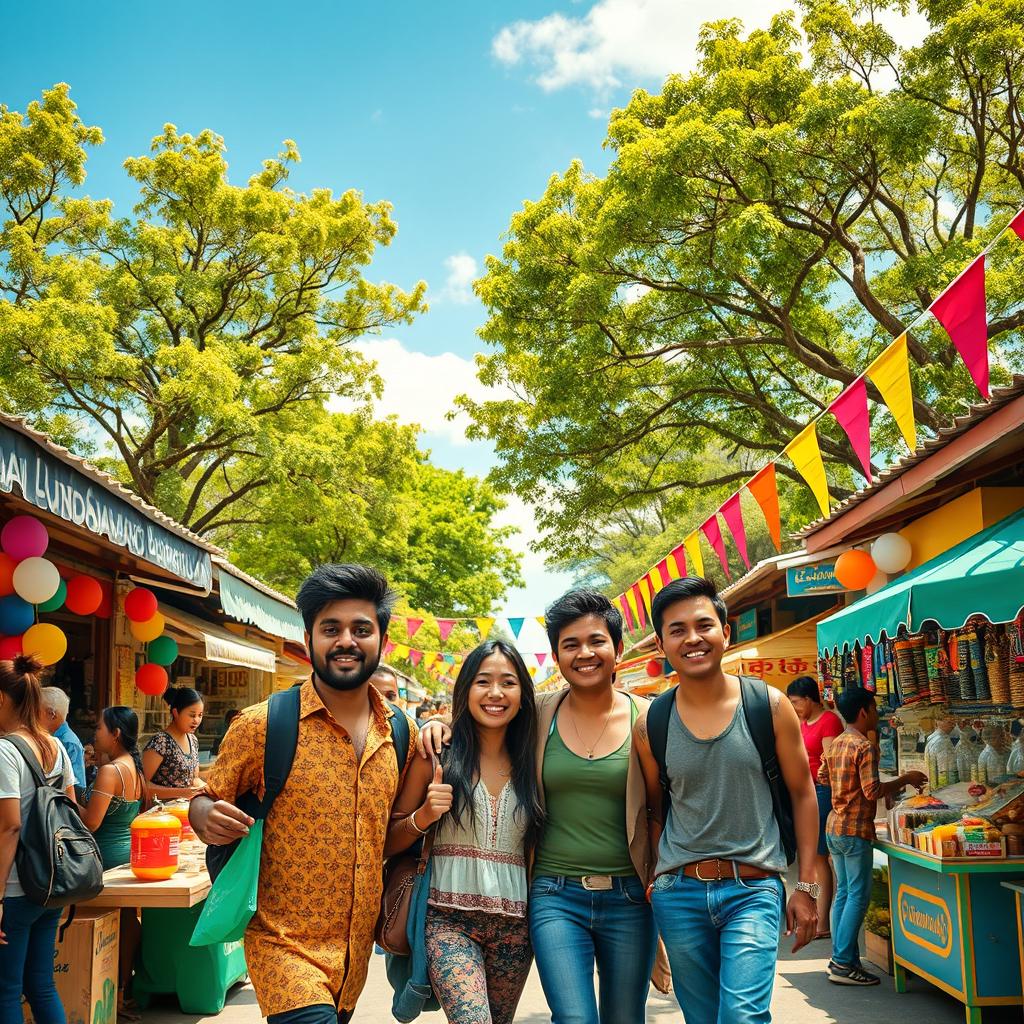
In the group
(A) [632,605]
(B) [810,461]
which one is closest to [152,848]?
(B) [810,461]

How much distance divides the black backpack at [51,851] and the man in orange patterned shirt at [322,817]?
5.09ft

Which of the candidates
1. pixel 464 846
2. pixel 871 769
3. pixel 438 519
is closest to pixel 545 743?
pixel 464 846

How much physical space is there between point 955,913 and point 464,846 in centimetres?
357

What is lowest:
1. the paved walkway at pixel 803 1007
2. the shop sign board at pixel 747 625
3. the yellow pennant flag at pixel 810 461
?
the paved walkway at pixel 803 1007

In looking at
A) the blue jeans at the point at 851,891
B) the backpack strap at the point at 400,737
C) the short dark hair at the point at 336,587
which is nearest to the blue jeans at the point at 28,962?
the backpack strap at the point at 400,737

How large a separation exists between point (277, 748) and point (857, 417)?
528 centimetres

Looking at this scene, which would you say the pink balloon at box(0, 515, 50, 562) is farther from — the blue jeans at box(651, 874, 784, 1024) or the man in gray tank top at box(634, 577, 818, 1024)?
A: the blue jeans at box(651, 874, 784, 1024)

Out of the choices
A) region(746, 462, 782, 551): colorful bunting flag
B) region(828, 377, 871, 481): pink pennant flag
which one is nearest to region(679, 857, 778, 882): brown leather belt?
region(828, 377, 871, 481): pink pennant flag

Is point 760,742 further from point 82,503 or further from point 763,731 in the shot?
point 82,503

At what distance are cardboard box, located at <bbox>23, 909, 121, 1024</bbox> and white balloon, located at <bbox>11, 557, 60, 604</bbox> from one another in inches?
85.7

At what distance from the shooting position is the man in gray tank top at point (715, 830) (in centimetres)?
359

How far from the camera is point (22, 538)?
269 inches

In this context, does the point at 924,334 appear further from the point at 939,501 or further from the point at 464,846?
the point at 464,846

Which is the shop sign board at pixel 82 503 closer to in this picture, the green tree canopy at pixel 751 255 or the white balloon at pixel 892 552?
the white balloon at pixel 892 552
